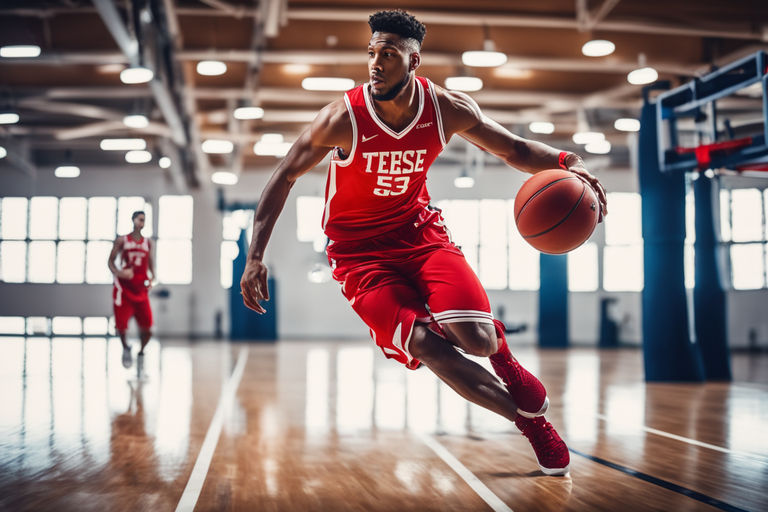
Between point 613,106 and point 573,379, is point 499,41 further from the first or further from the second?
point 573,379

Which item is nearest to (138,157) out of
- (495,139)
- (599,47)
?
(599,47)

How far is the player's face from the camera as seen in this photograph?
2.65 metres

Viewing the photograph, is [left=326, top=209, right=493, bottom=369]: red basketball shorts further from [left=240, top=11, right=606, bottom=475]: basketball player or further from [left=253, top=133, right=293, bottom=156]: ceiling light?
[left=253, top=133, right=293, bottom=156]: ceiling light

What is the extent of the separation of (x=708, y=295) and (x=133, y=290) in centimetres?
590

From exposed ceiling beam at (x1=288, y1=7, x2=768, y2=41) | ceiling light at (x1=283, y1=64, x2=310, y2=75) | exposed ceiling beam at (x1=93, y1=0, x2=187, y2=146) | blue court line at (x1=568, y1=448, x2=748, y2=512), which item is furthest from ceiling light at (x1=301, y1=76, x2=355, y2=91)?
blue court line at (x1=568, y1=448, x2=748, y2=512)

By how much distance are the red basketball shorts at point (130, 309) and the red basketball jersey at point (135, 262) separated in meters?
0.06

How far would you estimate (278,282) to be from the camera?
17.9 metres

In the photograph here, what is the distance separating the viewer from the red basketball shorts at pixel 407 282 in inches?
106

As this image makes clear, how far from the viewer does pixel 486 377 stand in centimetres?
269

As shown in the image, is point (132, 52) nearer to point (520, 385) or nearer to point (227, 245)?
point (520, 385)

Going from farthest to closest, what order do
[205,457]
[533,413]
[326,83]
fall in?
1. [326,83]
2. [205,457]
3. [533,413]

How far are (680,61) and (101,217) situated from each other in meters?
13.6

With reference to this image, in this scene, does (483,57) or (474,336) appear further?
(483,57)

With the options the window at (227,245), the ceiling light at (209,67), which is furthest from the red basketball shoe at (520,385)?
the window at (227,245)
